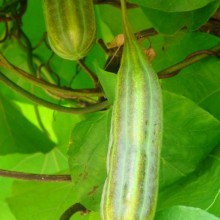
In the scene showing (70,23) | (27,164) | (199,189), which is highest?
(70,23)

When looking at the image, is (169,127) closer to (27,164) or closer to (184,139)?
(184,139)

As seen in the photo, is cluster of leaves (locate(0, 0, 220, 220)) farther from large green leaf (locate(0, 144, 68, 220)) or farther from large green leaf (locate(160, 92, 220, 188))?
large green leaf (locate(0, 144, 68, 220))

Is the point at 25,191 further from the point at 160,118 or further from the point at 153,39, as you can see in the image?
the point at 160,118

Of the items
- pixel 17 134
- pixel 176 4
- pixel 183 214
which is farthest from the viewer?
pixel 17 134

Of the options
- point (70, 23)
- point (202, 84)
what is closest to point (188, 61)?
point (202, 84)

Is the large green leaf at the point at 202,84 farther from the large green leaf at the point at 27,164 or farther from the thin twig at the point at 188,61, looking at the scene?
the large green leaf at the point at 27,164

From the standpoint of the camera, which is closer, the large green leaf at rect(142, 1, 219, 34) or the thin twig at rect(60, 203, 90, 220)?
the large green leaf at rect(142, 1, 219, 34)

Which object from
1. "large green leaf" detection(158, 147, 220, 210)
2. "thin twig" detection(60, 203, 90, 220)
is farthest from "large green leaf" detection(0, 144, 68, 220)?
"large green leaf" detection(158, 147, 220, 210)
